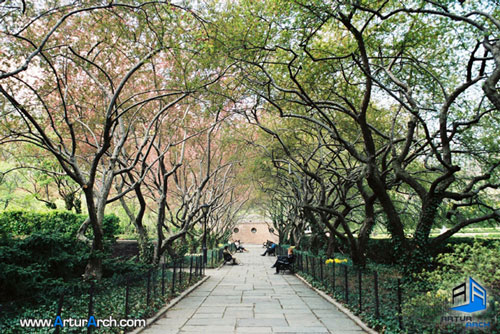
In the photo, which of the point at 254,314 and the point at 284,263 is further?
the point at 284,263

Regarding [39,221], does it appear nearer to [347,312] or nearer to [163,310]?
[163,310]

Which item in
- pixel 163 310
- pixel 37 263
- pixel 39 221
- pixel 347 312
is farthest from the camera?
pixel 39 221

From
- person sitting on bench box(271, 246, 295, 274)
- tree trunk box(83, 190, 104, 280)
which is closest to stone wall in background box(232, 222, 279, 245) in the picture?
person sitting on bench box(271, 246, 295, 274)

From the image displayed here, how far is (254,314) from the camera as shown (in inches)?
332

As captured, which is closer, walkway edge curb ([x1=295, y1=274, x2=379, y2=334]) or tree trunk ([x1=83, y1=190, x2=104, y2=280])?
walkway edge curb ([x1=295, y1=274, x2=379, y2=334])

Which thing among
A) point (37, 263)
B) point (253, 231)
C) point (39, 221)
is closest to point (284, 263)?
point (39, 221)

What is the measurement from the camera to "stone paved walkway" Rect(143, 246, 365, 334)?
702 centimetres

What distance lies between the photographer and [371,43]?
9234mm

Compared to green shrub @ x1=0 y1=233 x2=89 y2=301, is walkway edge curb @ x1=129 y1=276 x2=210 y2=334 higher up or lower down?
lower down

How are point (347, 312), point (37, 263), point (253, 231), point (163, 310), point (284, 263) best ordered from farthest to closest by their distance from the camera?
1. point (253, 231)
2. point (284, 263)
3. point (163, 310)
4. point (347, 312)
5. point (37, 263)

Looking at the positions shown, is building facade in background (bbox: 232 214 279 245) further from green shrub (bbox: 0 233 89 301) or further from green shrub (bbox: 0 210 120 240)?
green shrub (bbox: 0 233 89 301)

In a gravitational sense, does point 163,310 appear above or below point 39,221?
below

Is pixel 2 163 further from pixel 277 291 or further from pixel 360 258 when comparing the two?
pixel 360 258

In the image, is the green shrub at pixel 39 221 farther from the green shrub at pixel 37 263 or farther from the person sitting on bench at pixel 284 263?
the person sitting on bench at pixel 284 263
